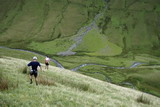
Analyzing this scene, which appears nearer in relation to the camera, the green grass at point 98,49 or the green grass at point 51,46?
the green grass at point 51,46

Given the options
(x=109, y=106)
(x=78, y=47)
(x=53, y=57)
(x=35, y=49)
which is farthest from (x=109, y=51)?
(x=109, y=106)

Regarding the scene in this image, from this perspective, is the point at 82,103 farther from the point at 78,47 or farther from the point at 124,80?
the point at 78,47

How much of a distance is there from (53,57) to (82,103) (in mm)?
145860

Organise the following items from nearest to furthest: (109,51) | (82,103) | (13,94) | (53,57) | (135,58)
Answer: (13,94)
(82,103)
(53,57)
(135,58)
(109,51)

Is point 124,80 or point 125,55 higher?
point 125,55

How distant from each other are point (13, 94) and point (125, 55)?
177 m

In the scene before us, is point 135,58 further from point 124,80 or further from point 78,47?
point 124,80

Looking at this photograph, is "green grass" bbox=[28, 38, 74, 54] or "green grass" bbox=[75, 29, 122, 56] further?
"green grass" bbox=[75, 29, 122, 56]

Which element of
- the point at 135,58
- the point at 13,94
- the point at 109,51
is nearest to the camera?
the point at 13,94

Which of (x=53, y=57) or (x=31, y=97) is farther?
(x=53, y=57)

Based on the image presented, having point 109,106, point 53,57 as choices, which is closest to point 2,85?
point 109,106

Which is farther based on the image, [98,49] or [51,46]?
[51,46]

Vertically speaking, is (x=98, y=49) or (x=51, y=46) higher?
(x=51, y=46)

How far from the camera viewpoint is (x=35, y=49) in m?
177
